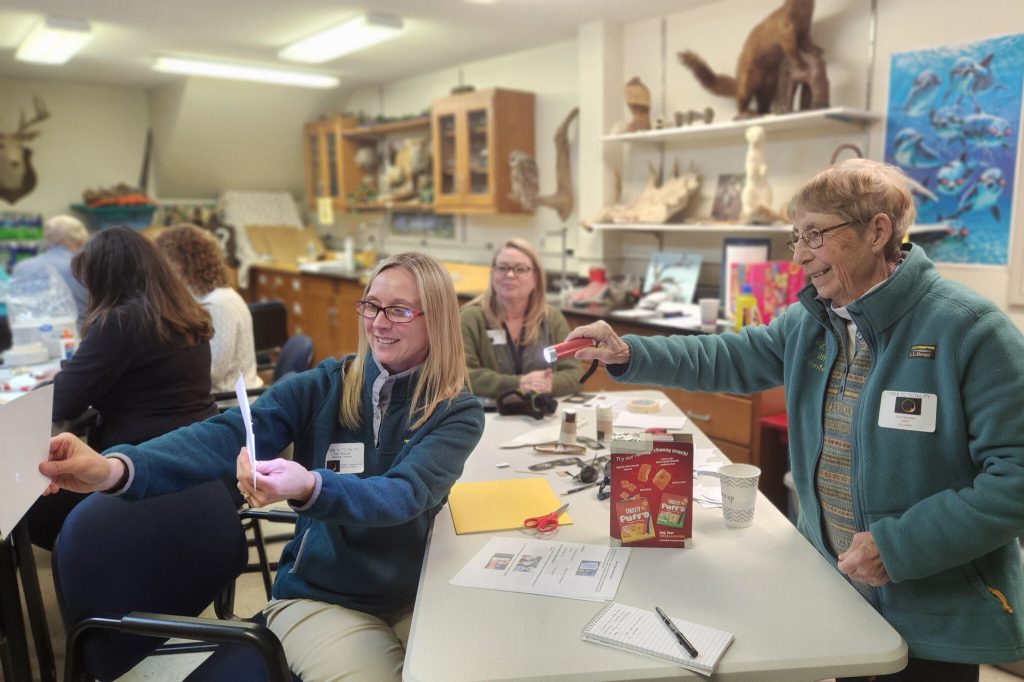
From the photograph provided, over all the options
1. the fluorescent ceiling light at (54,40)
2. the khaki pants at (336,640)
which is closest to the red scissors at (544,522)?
the khaki pants at (336,640)

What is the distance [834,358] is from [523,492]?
2.57 feet

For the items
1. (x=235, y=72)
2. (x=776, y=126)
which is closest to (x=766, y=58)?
(x=776, y=126)

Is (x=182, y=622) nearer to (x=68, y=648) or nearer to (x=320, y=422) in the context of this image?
(x=68, y=648)

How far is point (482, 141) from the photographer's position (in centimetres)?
530

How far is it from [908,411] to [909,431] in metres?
0.04

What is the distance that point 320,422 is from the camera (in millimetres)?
1643

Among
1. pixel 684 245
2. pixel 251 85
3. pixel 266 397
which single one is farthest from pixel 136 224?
pixel 266 397

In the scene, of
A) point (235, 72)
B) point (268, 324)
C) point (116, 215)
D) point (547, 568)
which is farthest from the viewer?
point (116, 215)

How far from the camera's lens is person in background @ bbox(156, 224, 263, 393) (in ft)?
10.4

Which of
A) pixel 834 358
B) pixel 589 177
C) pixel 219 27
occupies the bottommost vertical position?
pixel 834 358

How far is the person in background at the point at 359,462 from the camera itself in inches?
53.6

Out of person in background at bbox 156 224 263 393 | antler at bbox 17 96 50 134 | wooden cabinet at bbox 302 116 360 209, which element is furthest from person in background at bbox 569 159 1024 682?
antler at bbox 17 96 50 134

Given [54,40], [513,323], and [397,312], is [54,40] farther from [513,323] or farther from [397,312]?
[397,312]

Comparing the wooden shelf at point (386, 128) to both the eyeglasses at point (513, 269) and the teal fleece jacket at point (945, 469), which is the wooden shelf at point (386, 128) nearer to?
the eyeglasses at point (513, 269)
